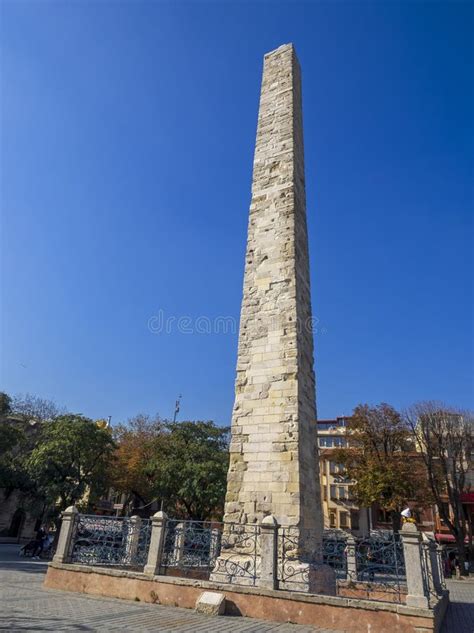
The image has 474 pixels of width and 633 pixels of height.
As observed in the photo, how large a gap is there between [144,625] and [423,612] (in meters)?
4.00

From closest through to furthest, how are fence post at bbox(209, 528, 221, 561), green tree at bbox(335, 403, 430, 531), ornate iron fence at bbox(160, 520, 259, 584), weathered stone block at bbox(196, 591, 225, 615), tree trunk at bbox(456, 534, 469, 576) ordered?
weathered stone block at bbox(196, 591, 225, 615)
ornate iron fence at bbox(160, 520, 259, 584)
fence post at bbox(209, 528, 221, 561)
tree trunk at bbox(456, 534, 469, 576)
green tree at bbox(335, 403, 430, 531)

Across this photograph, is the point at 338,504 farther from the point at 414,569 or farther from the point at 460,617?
the point at 414,569

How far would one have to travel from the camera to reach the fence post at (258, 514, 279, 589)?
24.1ft

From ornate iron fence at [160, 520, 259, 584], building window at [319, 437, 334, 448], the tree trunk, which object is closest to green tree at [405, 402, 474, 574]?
the tree trunk

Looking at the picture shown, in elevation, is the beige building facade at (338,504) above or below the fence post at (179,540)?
above

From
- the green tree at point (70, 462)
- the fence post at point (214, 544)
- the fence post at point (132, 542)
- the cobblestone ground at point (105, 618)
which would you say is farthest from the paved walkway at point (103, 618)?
the green tree at point (70, 462)

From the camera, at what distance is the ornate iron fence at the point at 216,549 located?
329 inches

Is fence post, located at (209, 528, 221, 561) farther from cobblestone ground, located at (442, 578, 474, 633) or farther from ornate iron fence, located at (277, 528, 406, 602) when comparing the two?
cobblestone ground, located at (442, 578, 474, 633)

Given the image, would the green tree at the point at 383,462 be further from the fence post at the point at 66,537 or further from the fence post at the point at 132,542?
the fence post at the point at 66,537

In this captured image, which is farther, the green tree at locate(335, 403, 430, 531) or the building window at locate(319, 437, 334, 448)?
the building window at locate(319, 437, 334, 448)

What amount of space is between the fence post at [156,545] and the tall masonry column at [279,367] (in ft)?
4.68

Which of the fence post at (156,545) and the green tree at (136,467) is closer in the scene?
the fence post at (156,545)

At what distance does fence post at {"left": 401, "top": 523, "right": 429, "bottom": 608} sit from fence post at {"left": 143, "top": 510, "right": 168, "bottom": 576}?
4594mm

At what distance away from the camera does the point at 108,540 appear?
10.1m
